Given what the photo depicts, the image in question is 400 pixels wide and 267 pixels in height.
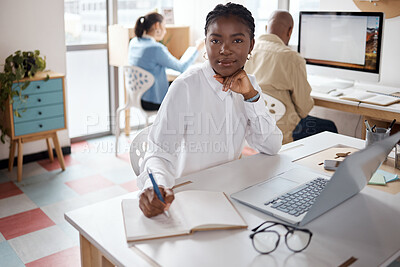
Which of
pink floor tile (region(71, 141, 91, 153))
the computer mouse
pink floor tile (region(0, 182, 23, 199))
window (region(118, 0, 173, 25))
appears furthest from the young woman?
window (region(118, 0, 173, 25))

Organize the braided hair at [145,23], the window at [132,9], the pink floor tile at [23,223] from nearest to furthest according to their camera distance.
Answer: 1. the pink floor tile at [23,223]
2. the braided hair at [145,23]
3. the window at [132,9]

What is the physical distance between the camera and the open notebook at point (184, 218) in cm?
113

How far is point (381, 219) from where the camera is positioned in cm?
126

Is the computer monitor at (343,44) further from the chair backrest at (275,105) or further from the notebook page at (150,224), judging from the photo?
the notebook page at (150,224)

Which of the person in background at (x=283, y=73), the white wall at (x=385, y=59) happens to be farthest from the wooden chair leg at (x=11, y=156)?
the white wall at (x=385, y=59)

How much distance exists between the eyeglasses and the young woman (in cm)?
36

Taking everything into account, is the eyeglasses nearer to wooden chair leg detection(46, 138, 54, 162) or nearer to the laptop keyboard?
the laptop keyboard

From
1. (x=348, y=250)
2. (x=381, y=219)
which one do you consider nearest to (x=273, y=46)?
(x=381, y=219)

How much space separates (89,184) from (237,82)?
206 cm

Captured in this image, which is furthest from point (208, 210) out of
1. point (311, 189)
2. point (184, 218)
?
point (311, 189)

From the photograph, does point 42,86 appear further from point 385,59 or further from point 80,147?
point 385,59

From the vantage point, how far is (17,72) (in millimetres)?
3154

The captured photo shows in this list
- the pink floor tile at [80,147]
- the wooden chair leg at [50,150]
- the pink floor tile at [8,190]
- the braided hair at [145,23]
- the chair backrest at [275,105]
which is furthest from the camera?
the pink floor tile at [80,147]

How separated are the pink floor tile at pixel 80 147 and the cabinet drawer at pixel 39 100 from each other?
0.75 m
